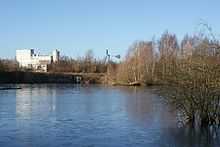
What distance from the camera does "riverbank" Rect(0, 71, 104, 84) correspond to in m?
94.3

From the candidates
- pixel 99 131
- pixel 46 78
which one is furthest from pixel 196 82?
pixel 46 78

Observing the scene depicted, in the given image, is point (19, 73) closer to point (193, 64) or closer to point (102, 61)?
point (102, 61)

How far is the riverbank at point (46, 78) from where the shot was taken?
94.3m

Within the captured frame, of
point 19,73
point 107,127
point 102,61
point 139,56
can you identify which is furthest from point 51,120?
point 102,61

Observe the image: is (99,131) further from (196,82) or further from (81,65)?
(81,65)

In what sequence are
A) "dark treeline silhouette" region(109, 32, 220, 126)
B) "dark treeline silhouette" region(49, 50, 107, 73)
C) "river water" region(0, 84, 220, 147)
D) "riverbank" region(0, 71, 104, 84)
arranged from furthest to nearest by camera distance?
1. "dark treeline silhouette" region(49, 50, 107, 73)
2. "riverbank" region(0, 71, 104, 84)
3. "dark treeline silhouette" region(109, 32, 220, 126)
4. "river water" region(0, 84, 220, 147)

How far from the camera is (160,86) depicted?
20141 mm

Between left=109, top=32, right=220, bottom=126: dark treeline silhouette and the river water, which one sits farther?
left=109, top=32, right=220, bottom=126: dark treeline silhouette

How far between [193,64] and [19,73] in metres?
84.1

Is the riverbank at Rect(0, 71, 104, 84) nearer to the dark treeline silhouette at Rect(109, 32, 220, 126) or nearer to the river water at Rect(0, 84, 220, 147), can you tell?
the river water at Rect(0, 84, 220, 147)

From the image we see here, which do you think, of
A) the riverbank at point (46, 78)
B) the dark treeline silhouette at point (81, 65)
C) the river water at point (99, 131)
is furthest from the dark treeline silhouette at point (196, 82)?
the dark treeline silhouette at point (81, 65)

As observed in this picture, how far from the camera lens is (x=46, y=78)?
102 m

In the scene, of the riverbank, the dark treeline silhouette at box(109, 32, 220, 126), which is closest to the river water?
the dark treeline silhouette at box(109, 32, 220, 126)

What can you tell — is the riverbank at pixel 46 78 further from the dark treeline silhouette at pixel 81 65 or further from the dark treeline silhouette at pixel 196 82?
the dark treeline silhouette at pixel 196 82
